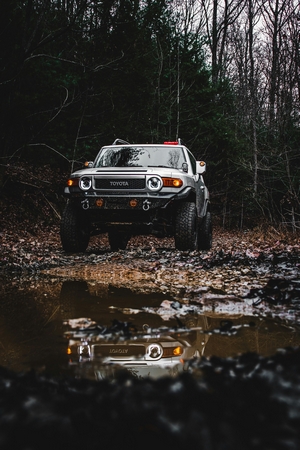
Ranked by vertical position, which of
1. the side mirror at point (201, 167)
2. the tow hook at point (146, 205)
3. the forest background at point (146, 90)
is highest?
the forest background at point (146, 90)

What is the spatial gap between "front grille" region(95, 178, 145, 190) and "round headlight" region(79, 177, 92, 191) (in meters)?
0.11

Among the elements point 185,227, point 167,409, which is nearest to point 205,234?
point 185,227

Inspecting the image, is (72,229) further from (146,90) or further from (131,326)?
(146,90)

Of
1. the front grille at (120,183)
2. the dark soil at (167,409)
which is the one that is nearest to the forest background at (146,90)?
the front grille at (120,183)

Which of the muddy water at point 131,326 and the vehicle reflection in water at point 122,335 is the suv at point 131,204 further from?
the vehicle reflection in water at point 122,335

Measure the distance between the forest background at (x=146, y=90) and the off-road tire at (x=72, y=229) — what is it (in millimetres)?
3849

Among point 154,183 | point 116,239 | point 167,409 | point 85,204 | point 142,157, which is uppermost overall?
point 142,157

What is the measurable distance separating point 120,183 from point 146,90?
31.5 feet

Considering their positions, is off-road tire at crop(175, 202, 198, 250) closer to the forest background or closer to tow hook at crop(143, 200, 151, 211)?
tow hook at crop(143, 200, 151, 211)

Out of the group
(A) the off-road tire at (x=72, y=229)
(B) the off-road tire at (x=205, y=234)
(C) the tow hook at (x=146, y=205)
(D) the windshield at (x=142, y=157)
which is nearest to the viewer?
(C) the tow hook at (x=146, y=205)

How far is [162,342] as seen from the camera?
2154mm

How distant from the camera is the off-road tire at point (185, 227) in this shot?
21.0 feet

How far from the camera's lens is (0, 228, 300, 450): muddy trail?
1.03m

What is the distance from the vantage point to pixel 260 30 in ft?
68.8
